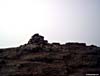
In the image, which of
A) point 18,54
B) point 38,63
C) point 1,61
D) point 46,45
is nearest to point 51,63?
point 38,63

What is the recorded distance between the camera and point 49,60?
58.3 m

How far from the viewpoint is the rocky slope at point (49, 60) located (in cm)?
5431

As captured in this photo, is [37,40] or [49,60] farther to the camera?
[37,40]

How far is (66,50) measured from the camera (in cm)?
6116

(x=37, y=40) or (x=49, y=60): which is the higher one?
(x=37, y=40)

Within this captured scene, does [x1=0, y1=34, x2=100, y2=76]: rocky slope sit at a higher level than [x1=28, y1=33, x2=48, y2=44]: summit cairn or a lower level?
lower

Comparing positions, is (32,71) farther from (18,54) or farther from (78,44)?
(78,44)

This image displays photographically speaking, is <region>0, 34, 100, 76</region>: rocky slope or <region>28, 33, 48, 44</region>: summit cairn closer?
<region>0, 34, 100, 76</region>: rocky slope

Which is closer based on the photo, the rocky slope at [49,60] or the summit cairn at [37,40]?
the rocky slope at [49,60]

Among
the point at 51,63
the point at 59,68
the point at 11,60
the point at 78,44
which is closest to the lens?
the point at 59,68

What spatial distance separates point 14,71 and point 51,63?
11.5 metres

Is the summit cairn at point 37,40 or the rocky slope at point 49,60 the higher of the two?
the summit cairn at point 37,40

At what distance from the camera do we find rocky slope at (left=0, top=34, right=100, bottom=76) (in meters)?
54.3

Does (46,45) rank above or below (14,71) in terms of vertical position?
above
